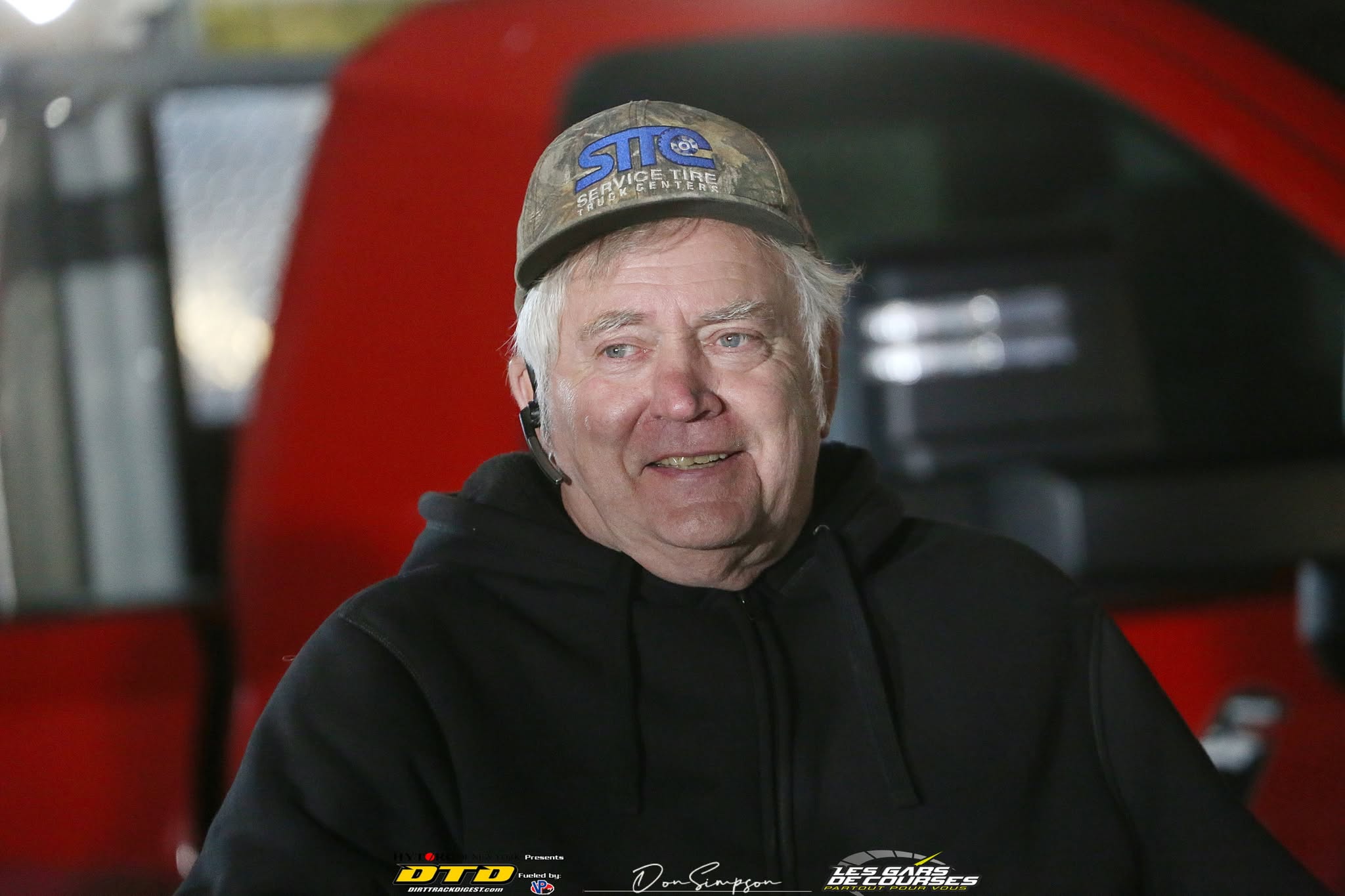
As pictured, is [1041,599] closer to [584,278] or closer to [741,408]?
[741,408]

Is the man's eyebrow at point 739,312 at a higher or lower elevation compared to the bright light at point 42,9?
lower

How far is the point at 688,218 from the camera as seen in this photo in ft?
3.23

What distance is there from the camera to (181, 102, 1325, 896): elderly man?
95 centimetres

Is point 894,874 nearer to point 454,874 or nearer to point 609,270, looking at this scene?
point 454,874

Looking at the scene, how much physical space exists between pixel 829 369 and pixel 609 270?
0.64 ft

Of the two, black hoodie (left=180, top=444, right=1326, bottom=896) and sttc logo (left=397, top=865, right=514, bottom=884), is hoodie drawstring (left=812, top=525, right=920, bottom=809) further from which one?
sttc logo (left=397, top=865, right=514, bottom=884)

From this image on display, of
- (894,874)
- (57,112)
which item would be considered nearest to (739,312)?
(894,874)

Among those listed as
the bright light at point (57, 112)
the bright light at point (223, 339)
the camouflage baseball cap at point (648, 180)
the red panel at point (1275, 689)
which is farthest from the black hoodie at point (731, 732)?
the bright light at point (223, 339)

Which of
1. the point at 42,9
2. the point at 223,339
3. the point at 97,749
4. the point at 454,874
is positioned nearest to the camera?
the point at 454,874

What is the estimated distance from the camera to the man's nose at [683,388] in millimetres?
981

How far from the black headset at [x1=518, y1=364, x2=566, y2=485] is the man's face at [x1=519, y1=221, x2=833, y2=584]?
18mm

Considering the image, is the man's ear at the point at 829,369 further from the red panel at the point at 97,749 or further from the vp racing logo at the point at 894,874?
the red panel at the point at 97,749

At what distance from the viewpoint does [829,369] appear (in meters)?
1.08

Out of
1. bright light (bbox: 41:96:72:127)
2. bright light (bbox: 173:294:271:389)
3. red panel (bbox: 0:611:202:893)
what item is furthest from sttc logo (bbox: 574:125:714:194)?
bright light (bbox: 173:294:271:389)
